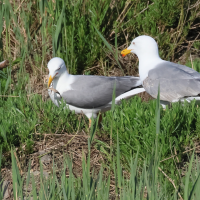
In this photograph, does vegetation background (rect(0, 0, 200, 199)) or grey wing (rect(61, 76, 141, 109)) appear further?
grey wing (rect(61, 76, 141, 109))

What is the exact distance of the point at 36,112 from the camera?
3898mm

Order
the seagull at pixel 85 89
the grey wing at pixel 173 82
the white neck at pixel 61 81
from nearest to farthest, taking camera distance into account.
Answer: the grey wing at pixel 173 82 → the seagull at pixel 85 89 → the white neck at pixel 61 81

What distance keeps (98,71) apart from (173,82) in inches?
73.8

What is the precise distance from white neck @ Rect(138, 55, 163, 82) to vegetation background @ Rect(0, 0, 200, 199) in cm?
31

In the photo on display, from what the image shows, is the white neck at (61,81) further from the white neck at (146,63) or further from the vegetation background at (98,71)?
the white neck at (146,63)

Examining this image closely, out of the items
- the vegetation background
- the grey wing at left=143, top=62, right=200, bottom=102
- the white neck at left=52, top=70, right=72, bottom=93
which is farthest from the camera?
the white neck at left=52, top=70, right=72, bottom=93

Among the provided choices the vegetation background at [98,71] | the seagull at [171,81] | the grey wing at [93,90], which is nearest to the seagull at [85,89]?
the grey wing at [93,90]

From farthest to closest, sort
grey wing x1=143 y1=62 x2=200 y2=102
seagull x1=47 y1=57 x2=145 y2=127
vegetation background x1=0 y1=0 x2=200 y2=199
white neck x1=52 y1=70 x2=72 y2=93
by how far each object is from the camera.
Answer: white neck x1=52 y1=70 x2=72 y2=93 → seagull x1=47 y1=57 x2=145 y2=127 → grey wing x1=143 y1=62 x2=200 y2=102 → vegetation background x1=0 y1=0 x2=200 y2=199

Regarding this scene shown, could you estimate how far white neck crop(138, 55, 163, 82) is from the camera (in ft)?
13.9

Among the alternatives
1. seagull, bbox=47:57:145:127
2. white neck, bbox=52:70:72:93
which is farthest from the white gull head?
white neck, bbox=52:70:72:93

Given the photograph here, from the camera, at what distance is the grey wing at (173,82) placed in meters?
3.84

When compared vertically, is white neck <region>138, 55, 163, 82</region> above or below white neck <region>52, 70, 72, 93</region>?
above

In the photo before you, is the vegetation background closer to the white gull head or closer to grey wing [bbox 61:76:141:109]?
grey wing [bbox 61:76:141:109]

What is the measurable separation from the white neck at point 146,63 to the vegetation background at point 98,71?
309 millimetres
